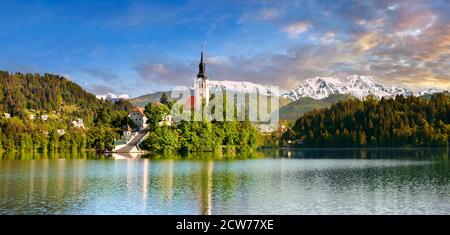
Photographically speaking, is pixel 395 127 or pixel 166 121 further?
pixel 395 127

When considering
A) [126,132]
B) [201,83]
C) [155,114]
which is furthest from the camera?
[201,83]

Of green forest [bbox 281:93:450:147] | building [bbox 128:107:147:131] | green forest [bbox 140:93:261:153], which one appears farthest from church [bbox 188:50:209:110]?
green forest [bbox 281:93:450:147]

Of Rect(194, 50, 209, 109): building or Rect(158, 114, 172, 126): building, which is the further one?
Rect(194, 50, 209, 109): building

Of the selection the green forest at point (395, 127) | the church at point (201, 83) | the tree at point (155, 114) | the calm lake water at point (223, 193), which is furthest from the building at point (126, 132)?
the green forest at point (395, 127)

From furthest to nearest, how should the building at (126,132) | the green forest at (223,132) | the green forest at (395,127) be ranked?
the green forest at (395,127) < the building at (126,132) < the green forest at (223,132)

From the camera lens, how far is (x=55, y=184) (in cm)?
4194

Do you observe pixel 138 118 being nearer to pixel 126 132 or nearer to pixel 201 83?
pixel 126 132

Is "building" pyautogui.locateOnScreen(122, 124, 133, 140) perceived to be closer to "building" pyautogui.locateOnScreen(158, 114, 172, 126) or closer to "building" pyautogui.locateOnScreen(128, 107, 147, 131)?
"building" pyautogui.locateOnScreen(128, 107, 147, 131)

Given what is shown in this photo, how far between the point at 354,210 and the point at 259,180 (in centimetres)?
1615

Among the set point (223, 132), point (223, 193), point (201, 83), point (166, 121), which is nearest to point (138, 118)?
point (201, 83)

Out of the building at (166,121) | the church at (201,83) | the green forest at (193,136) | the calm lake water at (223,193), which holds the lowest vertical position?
the calm lake water at (223,193)

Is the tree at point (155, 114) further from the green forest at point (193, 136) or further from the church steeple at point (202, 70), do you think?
the church steeple at point (202, 70)

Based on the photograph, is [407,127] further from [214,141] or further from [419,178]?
[419,178]
